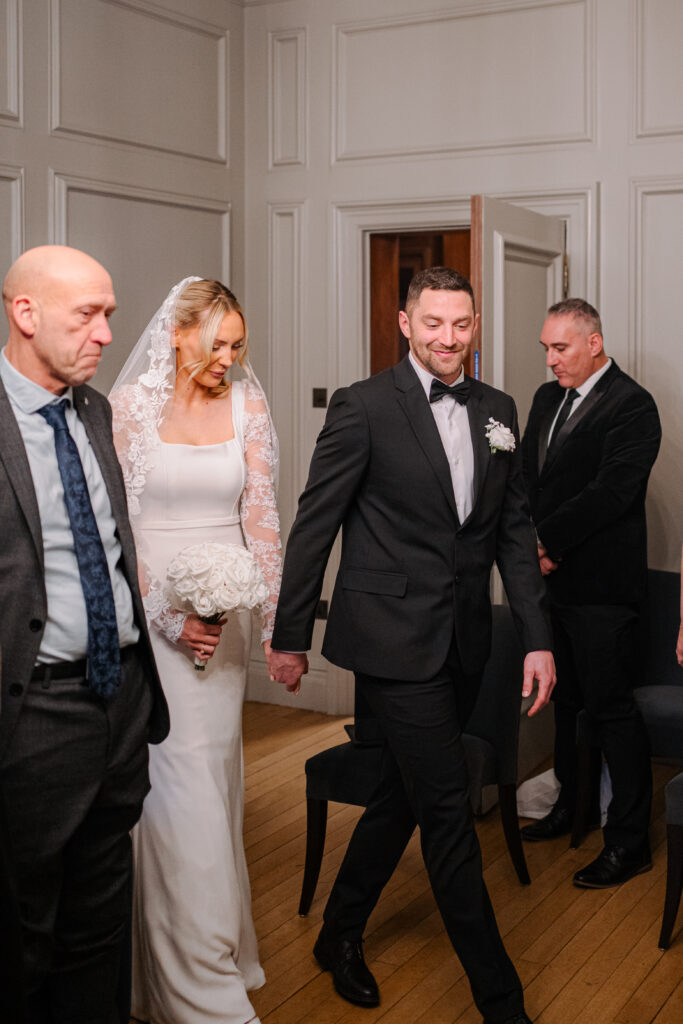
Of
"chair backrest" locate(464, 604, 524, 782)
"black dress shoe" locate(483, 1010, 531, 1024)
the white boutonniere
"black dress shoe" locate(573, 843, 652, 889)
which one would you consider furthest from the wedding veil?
"black dress shoe" locate(573, 843, 652, 889)

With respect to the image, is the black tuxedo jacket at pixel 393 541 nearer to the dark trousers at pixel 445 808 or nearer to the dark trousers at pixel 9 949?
the dark trousers at pixel 445 808

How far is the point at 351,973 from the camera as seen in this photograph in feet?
11.0

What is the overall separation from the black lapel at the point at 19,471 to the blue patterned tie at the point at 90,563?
9cm

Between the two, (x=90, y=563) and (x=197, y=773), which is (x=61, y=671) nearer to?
(x=90, y=563)

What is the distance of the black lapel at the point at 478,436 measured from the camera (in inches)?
125

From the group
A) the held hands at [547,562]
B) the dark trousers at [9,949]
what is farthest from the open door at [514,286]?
the dark trousers at [9,949]

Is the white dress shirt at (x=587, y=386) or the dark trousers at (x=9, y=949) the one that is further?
the white dress shirt at (x=587, y=386)

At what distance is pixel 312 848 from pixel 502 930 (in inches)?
25.6

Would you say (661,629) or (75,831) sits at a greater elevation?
(661,629)

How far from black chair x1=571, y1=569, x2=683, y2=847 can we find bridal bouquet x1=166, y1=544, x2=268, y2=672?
1907mm

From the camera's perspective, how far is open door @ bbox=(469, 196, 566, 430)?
475 centimetres

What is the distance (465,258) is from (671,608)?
408cm

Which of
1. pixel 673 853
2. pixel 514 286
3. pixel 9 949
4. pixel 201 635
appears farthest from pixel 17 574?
pixel 514 286

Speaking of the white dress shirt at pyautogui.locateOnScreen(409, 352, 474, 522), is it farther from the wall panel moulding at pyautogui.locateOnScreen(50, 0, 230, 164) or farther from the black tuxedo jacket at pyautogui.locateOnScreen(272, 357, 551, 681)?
the wall panel moulding at pyautogui.locateOnScreen(50, 0, 230, 164)
